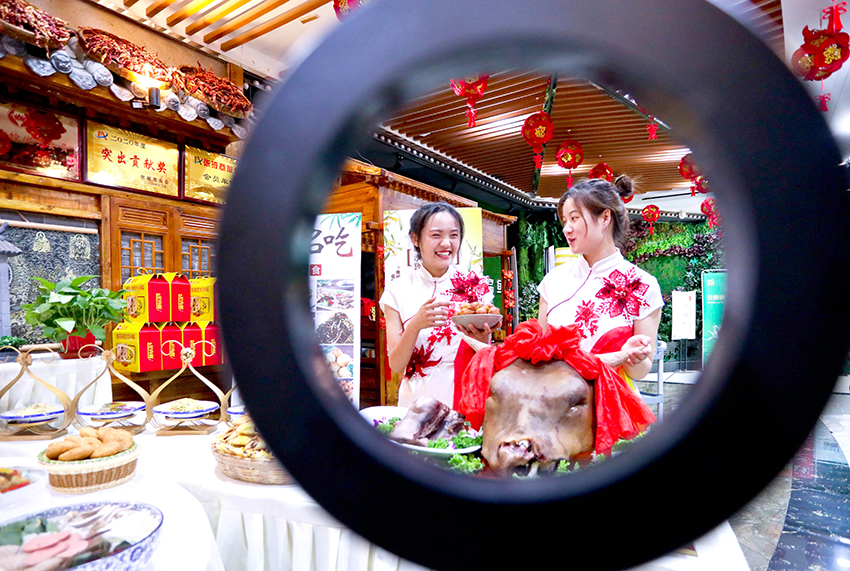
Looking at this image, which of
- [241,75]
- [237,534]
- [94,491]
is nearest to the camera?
[94,491]

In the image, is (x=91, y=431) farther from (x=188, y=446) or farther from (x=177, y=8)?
(x=177, y=8)

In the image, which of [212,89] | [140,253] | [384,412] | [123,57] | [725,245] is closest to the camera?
[725,245]

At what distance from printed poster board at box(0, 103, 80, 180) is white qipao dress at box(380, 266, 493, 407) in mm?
3172

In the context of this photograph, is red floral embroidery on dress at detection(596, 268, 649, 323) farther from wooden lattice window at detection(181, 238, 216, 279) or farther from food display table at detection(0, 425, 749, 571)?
wooden lattice window at detection(181, 238, 216, 279)

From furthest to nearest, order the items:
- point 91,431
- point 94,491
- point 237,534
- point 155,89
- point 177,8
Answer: point 177,8 < point 155,89 < point 91,431 < point 237,534 < point 94,491

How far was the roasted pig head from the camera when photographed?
2.36ft

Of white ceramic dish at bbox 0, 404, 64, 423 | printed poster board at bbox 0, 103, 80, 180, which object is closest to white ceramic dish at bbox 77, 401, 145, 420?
white ceramic dish at bbox 0, 404, 64, 423

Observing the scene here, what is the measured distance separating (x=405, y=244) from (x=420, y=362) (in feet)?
5.82

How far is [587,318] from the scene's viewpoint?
4.54ft

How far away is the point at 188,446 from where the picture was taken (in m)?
1.88

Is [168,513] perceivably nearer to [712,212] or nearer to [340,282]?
[712,212]

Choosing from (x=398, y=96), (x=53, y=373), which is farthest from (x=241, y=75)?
(x=398, y=96)

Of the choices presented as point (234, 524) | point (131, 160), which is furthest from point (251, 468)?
point (131, 160)

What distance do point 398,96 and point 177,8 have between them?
5260 mm
